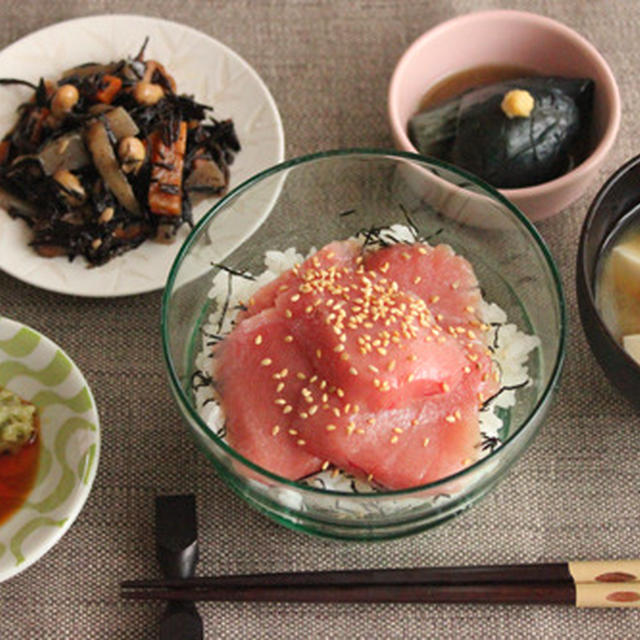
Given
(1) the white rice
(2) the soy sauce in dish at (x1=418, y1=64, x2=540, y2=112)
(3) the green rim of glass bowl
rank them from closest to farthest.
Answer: (3) the green rim of glass bowl, (1) the white rice, (2) the soy sauce in dish at (x1=418, y1=64, x2=540, y2=112)

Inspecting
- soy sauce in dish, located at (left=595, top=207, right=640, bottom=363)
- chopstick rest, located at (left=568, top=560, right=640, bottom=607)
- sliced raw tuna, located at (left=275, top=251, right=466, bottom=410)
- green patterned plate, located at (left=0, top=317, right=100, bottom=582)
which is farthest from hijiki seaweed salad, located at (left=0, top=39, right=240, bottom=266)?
chopstick rest, located at (left=568, top=560, right=640, bottom=607)

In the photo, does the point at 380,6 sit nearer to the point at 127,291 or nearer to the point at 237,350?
the point at 127,291

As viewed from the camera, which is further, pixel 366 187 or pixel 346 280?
pixel 366 187

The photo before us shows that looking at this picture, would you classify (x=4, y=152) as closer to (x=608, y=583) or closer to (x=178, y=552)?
(x=178, y=552)

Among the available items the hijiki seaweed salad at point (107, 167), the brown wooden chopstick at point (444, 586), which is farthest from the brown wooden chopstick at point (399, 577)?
the hijiki seaweed salad at point (107, 167)

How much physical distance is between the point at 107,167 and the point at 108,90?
0.77 feet

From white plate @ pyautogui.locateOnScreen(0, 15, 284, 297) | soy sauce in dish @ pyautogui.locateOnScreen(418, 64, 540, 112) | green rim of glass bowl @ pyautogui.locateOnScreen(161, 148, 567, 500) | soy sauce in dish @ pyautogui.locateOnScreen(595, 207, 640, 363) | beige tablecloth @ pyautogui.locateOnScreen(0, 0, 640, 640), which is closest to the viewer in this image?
green rim of glass bowl @ pyautogui.locateOnScreen(161, 148, 567, 500)

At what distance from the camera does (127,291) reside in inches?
86.6

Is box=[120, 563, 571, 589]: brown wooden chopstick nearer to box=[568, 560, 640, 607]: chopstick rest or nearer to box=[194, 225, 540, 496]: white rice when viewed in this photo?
box=[568, 560, 640, 607]: chopstick rest

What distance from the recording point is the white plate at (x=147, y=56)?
2232mm

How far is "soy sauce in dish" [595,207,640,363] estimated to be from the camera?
2.02 metres

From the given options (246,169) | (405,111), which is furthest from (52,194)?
(405,111)

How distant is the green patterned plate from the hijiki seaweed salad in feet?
0.98

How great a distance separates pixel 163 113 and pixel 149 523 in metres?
1.02
